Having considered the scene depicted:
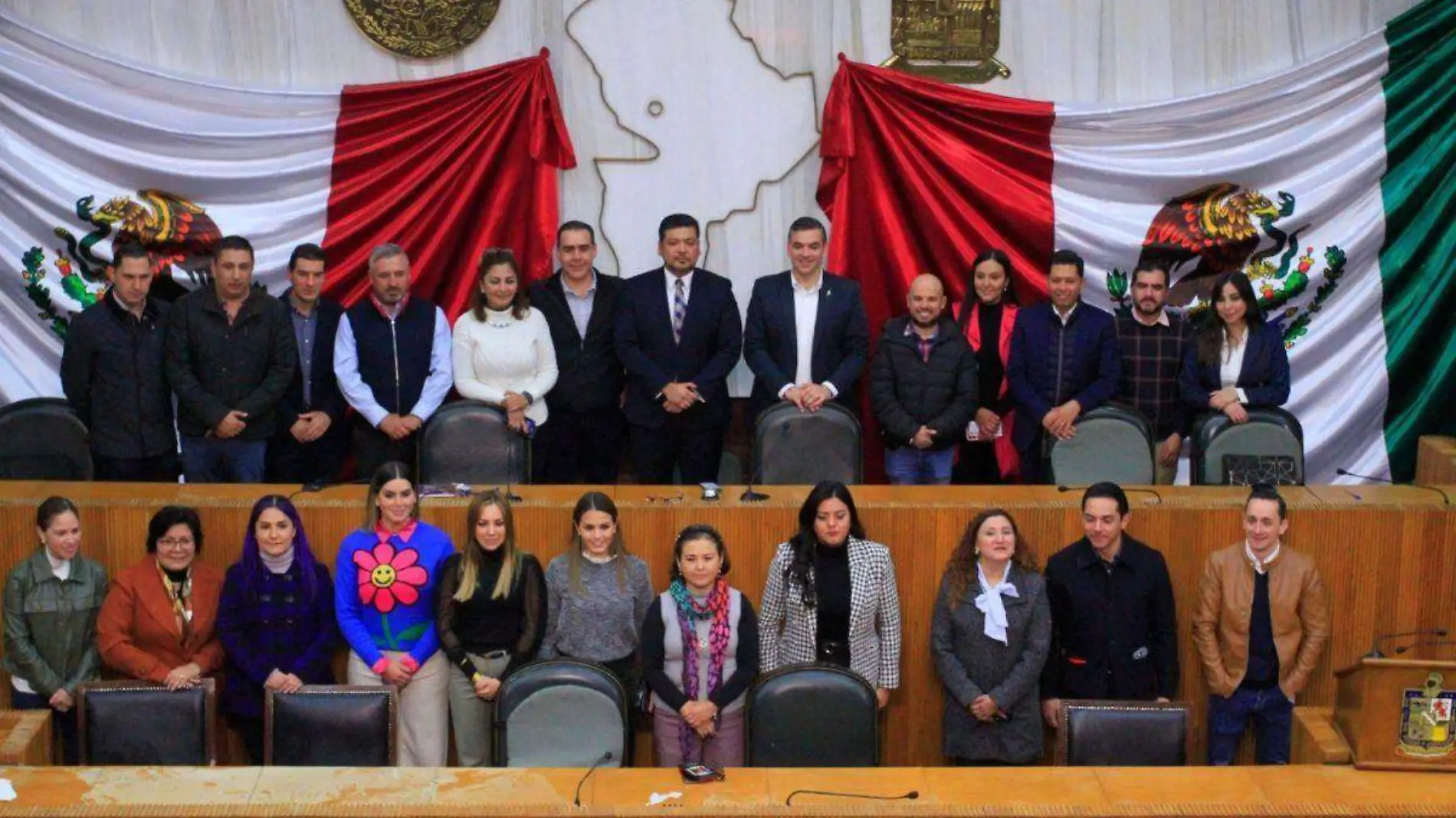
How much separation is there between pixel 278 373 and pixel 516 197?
129 cm

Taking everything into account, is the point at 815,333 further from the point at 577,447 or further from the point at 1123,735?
the point at 1123,735

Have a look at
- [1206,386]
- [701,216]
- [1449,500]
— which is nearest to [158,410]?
[701,216]

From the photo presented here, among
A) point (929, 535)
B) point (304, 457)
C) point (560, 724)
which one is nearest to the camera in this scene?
point (560, 724)

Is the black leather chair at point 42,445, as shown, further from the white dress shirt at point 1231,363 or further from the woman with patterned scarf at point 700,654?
the white dress shirt at point 1231,363

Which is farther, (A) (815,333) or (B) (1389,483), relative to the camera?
(A) (815,333)

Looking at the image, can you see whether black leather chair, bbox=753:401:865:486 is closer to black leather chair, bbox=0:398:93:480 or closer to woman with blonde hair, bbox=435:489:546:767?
woman with blonde hair, bbox=435:489:546:767

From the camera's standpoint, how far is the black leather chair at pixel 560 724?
5.31 metres

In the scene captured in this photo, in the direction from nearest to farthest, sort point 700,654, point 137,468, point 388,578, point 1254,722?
point 700,654 → point 388,578 → point 1254,722 → point 137,468

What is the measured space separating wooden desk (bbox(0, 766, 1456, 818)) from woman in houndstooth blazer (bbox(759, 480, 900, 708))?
910 millimetres

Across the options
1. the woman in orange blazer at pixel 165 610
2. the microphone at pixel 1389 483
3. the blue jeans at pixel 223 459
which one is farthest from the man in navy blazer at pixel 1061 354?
the woman in orange blazer at pixel 165 610

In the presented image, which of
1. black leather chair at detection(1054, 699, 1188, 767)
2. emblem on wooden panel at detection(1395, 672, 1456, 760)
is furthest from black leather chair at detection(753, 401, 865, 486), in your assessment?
emblem on wooden panel at detection(1395, 672, 1456, 760)

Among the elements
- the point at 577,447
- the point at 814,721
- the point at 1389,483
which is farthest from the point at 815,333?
the point at 1389,483

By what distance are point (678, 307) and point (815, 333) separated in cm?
51

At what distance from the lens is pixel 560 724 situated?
532cm
